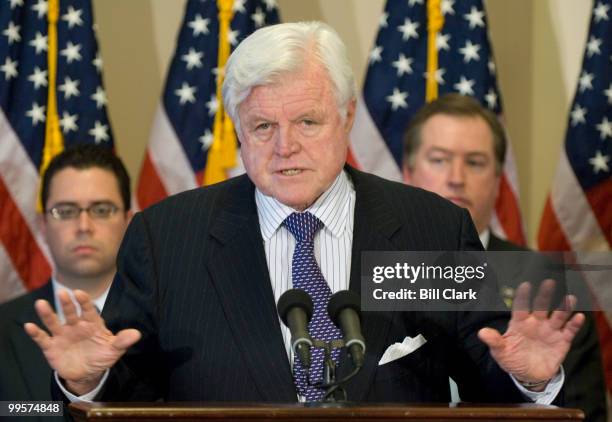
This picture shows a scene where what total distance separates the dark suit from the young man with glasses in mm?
1949

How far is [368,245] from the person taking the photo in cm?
294

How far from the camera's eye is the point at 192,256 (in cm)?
294

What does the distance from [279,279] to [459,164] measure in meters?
2.25

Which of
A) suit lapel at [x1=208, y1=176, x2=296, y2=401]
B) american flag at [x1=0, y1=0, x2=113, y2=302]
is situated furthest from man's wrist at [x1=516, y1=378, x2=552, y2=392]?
american flag at [x1=0, y1=0, x2=113, y2=302]

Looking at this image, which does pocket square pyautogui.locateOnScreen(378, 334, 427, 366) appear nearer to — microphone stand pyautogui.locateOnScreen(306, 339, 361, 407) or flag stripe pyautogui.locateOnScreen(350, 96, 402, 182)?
microphone stand pyautogui.locateOnScreen(306, 339, 361, 407)

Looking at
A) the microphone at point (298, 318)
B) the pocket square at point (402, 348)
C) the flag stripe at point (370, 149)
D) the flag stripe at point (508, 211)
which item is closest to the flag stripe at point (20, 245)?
the flag stripe at point (370, 149)

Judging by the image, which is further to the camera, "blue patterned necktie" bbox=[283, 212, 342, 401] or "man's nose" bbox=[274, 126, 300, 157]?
"man's nose" bbox=[274, 126, 300, 157]

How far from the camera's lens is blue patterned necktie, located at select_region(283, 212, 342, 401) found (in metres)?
2.76

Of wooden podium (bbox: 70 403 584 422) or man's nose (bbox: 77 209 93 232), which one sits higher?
man's nose (bbox: 77 209 93 232)

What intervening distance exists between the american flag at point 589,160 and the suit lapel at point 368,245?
2.80m

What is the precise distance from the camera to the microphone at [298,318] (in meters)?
2.31

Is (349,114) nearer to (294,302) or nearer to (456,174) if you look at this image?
(294,302)

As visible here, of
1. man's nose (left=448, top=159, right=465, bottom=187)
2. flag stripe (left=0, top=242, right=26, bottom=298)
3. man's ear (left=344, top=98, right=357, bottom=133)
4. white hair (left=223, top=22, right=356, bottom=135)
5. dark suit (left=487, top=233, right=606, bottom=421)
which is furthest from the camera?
flag stripe (left=0, top=242, right=26, bottom=298)

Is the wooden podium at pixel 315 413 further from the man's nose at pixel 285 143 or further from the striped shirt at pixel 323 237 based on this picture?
the man's nose at pixel 285 143
